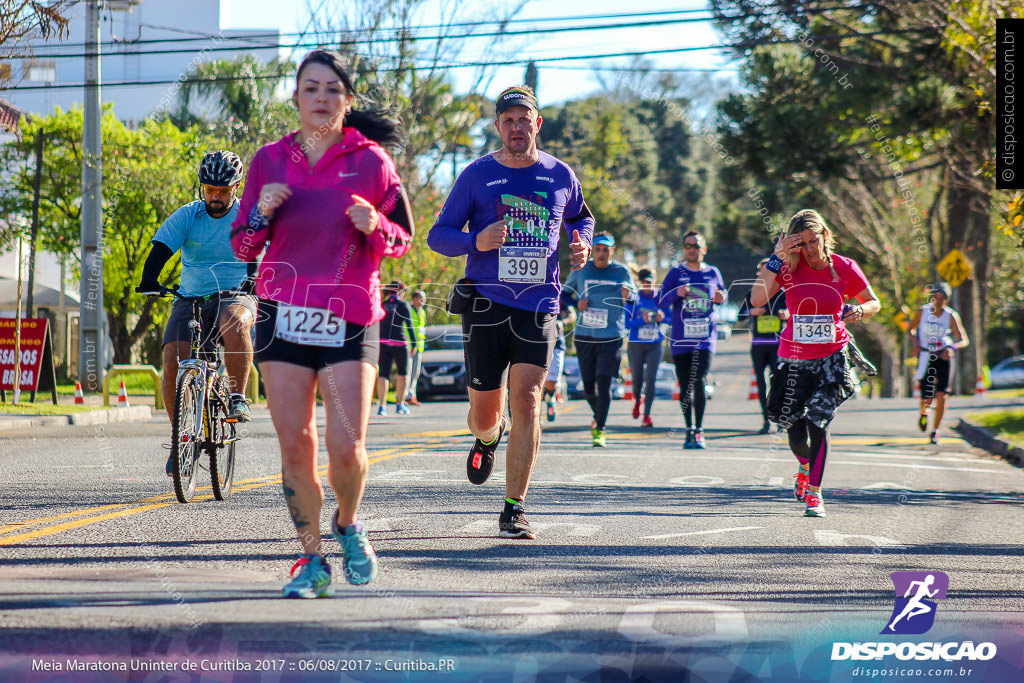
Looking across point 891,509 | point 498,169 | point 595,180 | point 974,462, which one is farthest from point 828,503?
point 595,180

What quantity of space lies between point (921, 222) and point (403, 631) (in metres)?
40.5

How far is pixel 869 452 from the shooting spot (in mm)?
13688

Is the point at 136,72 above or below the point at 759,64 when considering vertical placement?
above

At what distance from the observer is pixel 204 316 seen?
7328 millimetres

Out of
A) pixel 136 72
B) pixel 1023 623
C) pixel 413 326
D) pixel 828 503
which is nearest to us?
pixel 1023 623

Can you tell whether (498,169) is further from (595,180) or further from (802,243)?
(595,180)

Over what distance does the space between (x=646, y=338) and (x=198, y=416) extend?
827 centimetres

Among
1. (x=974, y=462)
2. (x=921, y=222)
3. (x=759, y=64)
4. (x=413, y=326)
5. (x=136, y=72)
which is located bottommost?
(x=974, y=462)

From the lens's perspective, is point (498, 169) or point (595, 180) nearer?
point (498, 169)

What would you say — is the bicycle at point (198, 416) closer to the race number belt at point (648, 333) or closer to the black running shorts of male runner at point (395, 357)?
the race number belt at point (648, 333)

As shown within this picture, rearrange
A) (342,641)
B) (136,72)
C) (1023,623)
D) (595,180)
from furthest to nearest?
(136,72) < (595,180) < (1023,623) < (342,641)

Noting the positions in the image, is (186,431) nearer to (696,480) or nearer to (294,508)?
(294,508)

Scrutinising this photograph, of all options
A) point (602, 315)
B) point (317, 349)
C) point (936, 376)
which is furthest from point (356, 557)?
point (936, 376)

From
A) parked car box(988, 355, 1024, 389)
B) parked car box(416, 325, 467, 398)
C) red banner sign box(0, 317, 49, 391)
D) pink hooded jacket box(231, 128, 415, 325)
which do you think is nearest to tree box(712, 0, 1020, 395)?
parked car box(416, 325, 467, 398)
